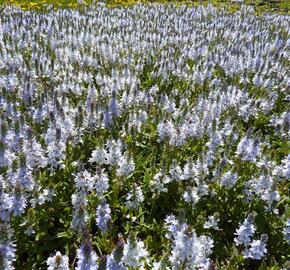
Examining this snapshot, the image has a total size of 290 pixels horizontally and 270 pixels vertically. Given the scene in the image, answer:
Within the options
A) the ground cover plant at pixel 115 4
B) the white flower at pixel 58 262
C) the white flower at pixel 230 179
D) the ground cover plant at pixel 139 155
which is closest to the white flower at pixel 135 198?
the ground cover plant at pixel 139 155

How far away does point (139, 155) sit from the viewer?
24.1ft

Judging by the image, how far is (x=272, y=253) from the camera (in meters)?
5.88

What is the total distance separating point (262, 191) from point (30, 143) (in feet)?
11.9

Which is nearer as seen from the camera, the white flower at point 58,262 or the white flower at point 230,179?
the white flower at point 58,262

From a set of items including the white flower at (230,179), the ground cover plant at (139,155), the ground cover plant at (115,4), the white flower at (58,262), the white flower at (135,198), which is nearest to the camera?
the white flower at (58,262)

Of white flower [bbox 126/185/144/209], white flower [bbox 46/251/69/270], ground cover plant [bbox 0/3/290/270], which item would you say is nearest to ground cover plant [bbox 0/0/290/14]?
ground cover plant [bbox 0/3/290/270]

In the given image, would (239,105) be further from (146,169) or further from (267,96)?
(146,169)

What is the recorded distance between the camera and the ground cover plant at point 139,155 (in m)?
5.05

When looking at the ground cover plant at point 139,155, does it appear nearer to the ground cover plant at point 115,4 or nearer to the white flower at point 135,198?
the white flower at point 135,198

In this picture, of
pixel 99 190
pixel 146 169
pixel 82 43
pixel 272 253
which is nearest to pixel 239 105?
pixel 146 169

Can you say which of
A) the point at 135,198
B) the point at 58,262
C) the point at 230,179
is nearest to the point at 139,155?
the point at 135,198

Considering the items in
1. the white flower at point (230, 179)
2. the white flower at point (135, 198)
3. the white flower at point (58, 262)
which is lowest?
the white flower at point (135, 198)

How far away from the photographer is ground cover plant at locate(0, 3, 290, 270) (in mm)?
5048

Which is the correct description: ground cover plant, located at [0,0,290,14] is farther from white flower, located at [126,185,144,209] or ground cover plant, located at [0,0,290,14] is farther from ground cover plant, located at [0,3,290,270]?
white flower, located at [126,185,144,209]
